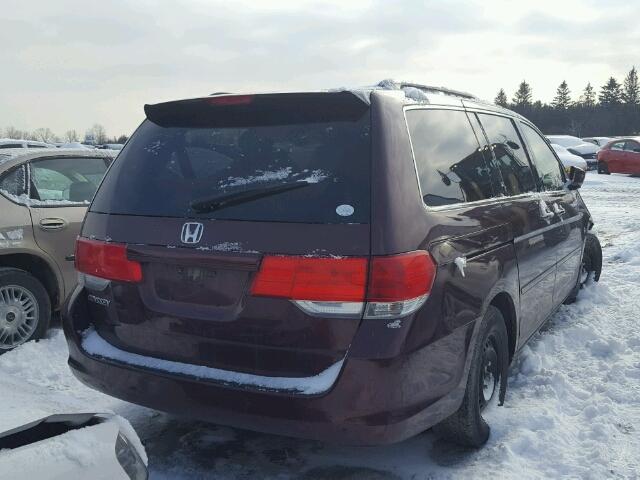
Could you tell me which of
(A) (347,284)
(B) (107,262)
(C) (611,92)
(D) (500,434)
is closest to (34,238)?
(B) (107,262)

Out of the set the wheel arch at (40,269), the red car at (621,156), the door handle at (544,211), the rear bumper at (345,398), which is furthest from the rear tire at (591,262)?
the red car at (621,156)

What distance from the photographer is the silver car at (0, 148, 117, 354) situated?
4445 mm

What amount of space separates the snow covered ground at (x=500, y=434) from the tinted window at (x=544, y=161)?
1.20 meters

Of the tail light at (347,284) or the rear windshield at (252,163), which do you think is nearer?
the tail light at (347,284)

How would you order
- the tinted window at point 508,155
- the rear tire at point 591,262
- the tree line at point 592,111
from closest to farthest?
the tinted window at point 508,155
the rear tire at point 591,262
the tree line at point 592,111

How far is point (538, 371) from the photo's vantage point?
3.92m

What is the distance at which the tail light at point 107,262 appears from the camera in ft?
8.50

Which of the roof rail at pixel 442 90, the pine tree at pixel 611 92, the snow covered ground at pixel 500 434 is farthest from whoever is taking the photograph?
the pine tree at pixel 611 92

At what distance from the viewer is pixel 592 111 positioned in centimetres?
7838

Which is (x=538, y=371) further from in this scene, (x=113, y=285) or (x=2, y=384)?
(x=2, y=384)

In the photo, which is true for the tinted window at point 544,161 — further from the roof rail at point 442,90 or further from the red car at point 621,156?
the red car at point 621,156

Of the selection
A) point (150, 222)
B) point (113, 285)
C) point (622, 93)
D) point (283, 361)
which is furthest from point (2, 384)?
point (622, 93)

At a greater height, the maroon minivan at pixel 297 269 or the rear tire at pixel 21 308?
the maroon minivan at pixel 297 269

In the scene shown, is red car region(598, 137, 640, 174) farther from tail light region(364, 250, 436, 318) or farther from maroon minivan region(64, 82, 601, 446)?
tail light region(364, 250, 436, 318)
